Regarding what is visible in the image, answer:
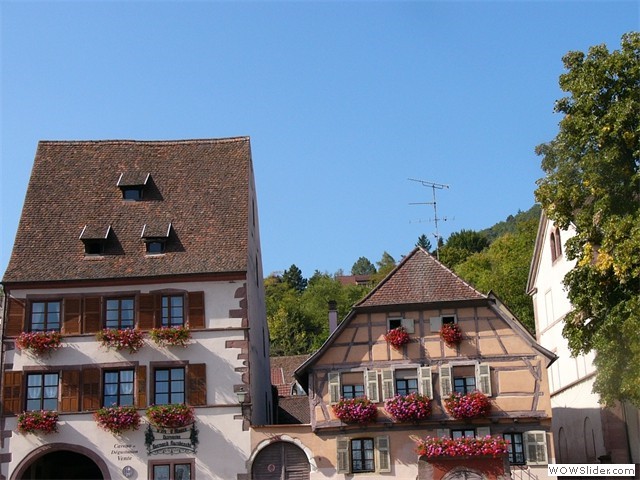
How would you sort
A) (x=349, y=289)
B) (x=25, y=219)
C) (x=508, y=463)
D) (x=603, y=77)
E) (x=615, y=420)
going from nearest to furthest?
(x=603, y=77) → (x=508, y=463) → (x=615, y=420) → (x=25, y=219) → (x=349, y=289)

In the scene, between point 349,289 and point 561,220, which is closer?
point 561,220

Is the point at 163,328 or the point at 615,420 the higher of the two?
the point at 163,328

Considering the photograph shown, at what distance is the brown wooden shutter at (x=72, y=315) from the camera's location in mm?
27391

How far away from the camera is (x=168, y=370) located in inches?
1063

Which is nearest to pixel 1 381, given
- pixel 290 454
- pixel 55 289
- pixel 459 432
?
pixel 55 289

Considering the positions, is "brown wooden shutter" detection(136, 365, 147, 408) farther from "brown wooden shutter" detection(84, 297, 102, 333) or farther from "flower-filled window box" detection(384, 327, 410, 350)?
"flower-filled window box" detection(384, 327, 410, 350)

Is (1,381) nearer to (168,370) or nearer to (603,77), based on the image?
(168,370)

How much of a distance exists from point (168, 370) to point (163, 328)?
1230mm

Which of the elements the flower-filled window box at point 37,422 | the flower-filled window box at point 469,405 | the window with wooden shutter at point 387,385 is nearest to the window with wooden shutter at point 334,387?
the window with wooden shutter at point 387,385

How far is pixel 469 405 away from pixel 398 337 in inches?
110

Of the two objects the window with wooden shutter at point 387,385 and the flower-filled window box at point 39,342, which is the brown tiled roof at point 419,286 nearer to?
the window with wooden shutter at point 387,385

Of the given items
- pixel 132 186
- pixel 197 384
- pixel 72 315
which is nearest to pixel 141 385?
pixel 197 384

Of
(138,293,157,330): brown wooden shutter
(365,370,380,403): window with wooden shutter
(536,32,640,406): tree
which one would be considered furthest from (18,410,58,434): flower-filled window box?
(536,32,640,406): tree

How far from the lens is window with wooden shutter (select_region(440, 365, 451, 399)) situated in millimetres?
25969
